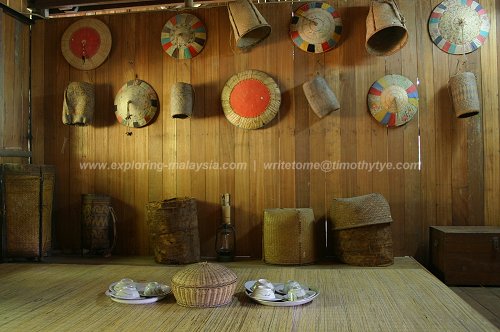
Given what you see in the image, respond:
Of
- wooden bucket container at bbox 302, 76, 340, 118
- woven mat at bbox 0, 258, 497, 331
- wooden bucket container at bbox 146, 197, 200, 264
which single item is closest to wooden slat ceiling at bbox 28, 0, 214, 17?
wooden bucket container at bbox 302, 76, 340, 118

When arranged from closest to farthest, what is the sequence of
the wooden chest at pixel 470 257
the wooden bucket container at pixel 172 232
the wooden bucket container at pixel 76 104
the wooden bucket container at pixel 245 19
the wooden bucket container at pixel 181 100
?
1. the wooden chest at pixel 470 257
2. the wooden bucket container at pixel 245 19
3. the wooden bucket container at pixel 172 232
4. the wooden bucket container at pixel 181 100
5. the wooden bucket container at pixel 76 104

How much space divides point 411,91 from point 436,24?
609 mm

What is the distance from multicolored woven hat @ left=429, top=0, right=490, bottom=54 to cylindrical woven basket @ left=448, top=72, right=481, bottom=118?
28 centimetres

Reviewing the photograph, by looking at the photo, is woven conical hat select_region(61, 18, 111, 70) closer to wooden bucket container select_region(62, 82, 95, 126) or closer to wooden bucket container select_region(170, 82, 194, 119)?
wooden bucket container select_region(62, 82, 95, 126)

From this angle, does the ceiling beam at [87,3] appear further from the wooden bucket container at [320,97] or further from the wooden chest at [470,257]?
the wooden chest at [470,257]

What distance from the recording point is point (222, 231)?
3.68m

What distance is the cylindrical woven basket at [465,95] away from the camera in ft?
11.2

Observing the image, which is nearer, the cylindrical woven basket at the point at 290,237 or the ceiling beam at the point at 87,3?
the cylindrical woven basket at the point at 290,237

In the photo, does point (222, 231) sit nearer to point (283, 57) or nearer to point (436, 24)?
point (283, 57)

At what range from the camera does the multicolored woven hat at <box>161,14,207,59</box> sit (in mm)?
3826

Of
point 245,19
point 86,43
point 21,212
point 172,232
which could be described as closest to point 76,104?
point 86,43

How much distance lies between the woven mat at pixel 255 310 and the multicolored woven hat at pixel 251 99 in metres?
1.63

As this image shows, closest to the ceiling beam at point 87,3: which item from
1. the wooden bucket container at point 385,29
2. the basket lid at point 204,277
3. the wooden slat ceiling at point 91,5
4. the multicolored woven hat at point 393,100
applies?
the wooden slat ceiling at point 91,5

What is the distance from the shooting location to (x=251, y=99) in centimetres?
371
